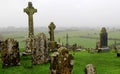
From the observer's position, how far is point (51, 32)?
1566 inches

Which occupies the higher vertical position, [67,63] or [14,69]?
[67,63]

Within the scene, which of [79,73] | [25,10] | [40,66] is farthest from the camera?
[25,10]

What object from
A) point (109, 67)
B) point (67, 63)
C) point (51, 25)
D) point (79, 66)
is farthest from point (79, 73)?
point (51, 25)

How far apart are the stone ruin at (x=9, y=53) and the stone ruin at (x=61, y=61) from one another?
9.96 meters

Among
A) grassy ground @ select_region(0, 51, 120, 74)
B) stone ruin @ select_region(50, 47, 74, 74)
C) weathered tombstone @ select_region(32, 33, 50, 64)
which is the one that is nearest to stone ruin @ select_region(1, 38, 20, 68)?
grassy ground @ select_region(0, 51, 120, 74)

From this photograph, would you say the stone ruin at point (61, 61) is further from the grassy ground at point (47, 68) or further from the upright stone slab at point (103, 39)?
the upright stone slab at point (103, 39)

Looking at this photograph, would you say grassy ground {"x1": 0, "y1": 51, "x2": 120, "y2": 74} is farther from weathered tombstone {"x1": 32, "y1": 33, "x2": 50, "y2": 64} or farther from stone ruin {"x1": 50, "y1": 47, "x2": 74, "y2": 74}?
stone ruin {"x1": 50, "y1": 47, "x2": 74, "y2": 74}

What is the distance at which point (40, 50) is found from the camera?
27109mm

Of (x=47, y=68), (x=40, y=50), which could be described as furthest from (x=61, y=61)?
(x=40, y=50)

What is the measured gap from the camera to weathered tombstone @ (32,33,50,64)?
26639mm

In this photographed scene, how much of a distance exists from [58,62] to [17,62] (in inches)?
409

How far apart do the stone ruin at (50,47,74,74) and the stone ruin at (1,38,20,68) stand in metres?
9.96

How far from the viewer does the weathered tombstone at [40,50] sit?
1049 inches

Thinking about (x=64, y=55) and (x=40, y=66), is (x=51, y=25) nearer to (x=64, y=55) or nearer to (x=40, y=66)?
(x=40, y=66)
